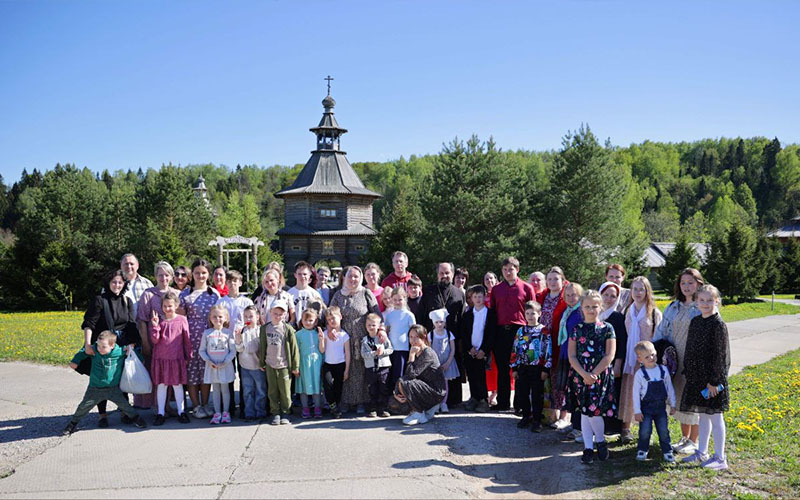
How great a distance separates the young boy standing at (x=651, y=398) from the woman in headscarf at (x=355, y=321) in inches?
135

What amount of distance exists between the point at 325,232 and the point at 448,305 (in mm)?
27417

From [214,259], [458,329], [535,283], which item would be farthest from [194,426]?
[214,259]

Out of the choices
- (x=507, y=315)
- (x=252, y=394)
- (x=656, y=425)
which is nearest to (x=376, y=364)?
(x=252, y=394)

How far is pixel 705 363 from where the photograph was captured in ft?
17.2

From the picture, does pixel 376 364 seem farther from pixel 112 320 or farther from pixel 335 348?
pixel 112 320

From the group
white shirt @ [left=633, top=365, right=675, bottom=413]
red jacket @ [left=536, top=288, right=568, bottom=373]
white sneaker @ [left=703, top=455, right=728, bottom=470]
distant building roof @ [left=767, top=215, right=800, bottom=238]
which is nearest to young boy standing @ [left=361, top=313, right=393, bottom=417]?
red jacket @ [left=536, top=288, right=568, bottom=373]

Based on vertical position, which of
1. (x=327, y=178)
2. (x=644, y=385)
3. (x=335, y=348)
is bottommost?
(x=644, y=385)

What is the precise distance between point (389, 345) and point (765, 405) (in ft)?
17.5

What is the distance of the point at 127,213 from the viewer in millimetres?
33281

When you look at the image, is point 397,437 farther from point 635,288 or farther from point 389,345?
point 635,288

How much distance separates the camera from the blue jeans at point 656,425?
5328 mm

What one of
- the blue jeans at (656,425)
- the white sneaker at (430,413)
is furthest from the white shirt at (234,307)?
the blue jeans at (656,425)

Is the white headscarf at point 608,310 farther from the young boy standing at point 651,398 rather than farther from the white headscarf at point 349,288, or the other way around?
the white headscarf at point 349,288

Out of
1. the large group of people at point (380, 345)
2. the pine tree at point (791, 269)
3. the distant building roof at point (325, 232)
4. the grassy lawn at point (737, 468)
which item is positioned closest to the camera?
the grassy lawn at point (737, 468)
